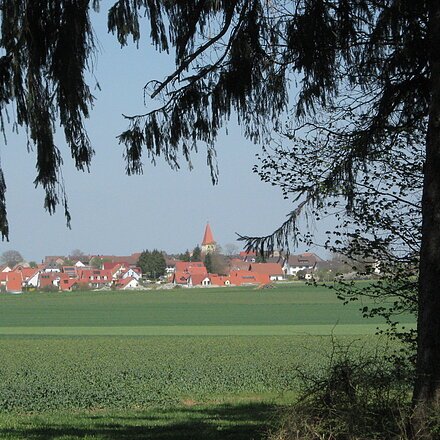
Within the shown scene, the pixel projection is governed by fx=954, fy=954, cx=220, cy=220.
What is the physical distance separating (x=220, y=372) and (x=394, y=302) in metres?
13.2

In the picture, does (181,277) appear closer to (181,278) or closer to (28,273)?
(181,278)

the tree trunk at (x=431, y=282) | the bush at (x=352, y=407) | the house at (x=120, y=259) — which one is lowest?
the house at (x=120, y=259)

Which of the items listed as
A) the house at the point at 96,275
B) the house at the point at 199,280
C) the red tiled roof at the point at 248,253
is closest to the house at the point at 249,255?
the red tiled roof at the point at 248,253

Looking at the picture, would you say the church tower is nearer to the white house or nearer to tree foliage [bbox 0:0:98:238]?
the white house

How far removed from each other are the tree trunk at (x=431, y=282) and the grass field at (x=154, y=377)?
2.21 ft

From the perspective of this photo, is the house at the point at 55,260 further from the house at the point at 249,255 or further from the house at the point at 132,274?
the house at the point at 249,255

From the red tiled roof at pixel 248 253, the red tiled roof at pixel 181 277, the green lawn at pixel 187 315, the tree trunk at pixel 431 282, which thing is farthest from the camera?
the red tiled roof at pixel 181 277

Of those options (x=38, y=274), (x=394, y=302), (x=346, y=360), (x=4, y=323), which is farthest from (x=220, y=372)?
(x=38, y=274)

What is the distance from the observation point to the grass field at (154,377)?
1076 centimetres

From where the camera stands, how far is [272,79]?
7.66m

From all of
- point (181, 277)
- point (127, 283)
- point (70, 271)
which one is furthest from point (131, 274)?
point (127, 283)

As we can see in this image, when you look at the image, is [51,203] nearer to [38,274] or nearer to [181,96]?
[181,96]

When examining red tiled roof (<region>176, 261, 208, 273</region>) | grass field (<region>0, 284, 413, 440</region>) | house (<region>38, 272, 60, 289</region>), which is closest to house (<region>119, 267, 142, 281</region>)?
red tiled roof (<region>176, 261, 208, 273</region>)

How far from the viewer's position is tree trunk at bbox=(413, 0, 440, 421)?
579 cm
